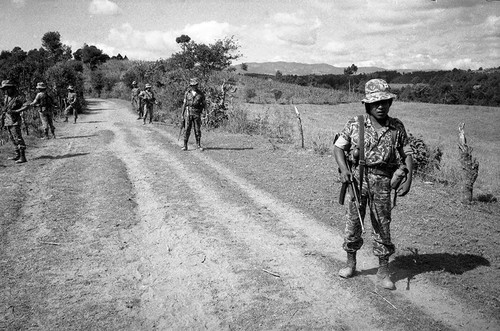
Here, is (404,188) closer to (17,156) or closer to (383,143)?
(383,143)

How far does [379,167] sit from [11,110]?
997cm

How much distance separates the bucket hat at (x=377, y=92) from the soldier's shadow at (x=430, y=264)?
7.11 feet

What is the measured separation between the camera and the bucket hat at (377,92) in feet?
12.0

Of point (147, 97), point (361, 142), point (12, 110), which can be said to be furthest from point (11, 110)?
point (361, 142)

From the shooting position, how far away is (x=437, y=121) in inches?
1452

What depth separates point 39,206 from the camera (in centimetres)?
658

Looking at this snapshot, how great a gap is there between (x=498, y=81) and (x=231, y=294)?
80694mm

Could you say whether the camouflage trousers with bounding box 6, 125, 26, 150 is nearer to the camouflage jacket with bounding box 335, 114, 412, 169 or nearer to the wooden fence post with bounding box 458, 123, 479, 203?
the camouflage jacket with bounding box 335, 114, 412, 169

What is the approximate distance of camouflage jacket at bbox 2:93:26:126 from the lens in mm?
9492

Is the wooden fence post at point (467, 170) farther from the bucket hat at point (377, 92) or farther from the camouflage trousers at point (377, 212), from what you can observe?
the bucket hat at point (377, 92)

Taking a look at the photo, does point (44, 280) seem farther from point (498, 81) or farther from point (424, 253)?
point (498, 81)

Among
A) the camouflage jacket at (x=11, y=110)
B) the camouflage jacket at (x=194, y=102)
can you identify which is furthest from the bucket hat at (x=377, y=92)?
the camouflage jacket at (x=11, y=110)

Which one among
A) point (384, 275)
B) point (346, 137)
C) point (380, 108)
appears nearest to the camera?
point (380, 108)

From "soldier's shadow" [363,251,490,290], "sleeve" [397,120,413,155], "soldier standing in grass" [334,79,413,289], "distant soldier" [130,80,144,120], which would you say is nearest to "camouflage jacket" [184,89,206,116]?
"soldier standing in grass" [334,79,413,289]
